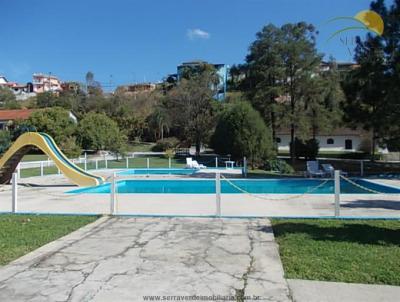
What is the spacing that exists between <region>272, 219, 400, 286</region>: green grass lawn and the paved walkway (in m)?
0.34

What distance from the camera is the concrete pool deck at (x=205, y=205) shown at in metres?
11.6

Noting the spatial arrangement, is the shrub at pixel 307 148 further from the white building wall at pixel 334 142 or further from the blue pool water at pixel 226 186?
the blue pool water at pixel 226 186

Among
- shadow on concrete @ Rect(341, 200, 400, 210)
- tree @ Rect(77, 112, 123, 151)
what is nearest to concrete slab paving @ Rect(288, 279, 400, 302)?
shadow on concrete @ Rect(341, 200, 400, 210)

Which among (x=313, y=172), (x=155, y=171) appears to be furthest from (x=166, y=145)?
(x=313, y=172)

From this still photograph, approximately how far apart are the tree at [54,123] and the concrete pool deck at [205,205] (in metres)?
33.9

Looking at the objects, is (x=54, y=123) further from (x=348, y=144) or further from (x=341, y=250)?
(x=341, y=250)

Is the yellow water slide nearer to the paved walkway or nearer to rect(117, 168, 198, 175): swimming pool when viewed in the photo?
rect(117, 168, 198, 175): swimming pool

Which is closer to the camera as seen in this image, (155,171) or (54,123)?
(155,171)

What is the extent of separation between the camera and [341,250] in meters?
7.07

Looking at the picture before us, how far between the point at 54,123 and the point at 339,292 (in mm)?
48795

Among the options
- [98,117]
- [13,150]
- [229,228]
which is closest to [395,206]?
[229,228]

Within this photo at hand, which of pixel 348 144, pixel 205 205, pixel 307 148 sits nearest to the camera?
pixel 205 205

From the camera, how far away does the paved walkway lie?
5.23 meters

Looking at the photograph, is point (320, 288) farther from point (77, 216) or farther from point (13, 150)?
point (13, 150)
